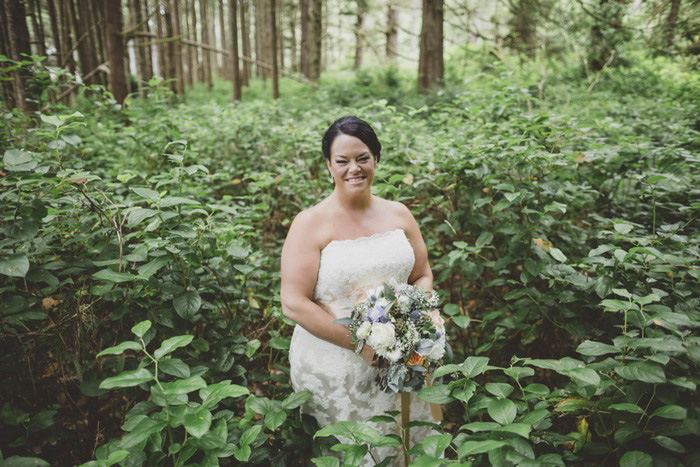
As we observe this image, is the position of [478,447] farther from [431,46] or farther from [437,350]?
[431,46]

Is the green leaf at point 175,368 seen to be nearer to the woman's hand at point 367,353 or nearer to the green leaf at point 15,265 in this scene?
the green leaf at point 15,265

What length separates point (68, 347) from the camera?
216cm

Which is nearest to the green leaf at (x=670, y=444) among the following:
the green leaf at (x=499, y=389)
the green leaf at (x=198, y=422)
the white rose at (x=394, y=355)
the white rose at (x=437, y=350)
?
the green leaf at (x=499, y=389)

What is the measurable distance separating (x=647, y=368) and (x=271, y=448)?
1.74 metres

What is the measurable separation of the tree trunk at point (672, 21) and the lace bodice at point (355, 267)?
8868mm

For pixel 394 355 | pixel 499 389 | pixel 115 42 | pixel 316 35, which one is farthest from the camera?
pixel 316 35

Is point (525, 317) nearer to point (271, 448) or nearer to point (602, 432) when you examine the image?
Result: point (602, 432)

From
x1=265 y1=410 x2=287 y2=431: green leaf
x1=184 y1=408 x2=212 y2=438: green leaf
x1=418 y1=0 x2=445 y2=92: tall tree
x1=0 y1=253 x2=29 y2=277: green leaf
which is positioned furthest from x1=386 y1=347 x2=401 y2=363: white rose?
x1=418 y1=0 x2=445 y2=92: tall tree

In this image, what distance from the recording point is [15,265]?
159cm

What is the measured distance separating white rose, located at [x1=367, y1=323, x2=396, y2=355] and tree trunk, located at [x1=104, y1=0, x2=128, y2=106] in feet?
22.9

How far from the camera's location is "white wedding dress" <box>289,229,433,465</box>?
2.04 metres

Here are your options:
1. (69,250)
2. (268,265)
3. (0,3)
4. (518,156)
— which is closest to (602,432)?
(518,156)

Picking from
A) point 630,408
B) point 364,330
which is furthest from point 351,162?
point 630,408

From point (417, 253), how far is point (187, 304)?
4.72 ft
